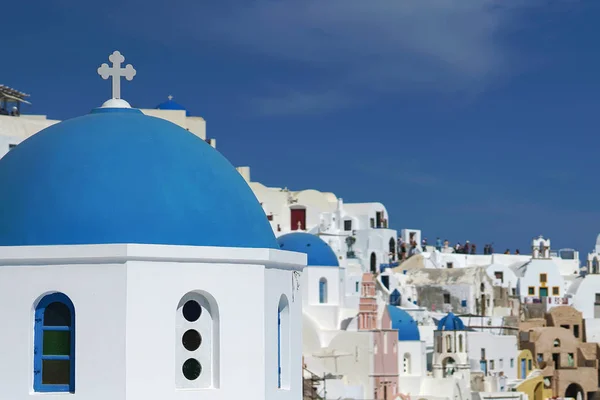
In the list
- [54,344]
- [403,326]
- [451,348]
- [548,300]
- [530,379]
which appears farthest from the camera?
[548,300]

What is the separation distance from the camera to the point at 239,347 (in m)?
9.49

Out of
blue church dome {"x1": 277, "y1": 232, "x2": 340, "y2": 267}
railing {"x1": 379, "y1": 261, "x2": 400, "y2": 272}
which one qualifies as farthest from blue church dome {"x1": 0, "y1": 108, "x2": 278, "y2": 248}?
railing {"x1": 379, "y1": 261, "x2": 400, "y2": 272}

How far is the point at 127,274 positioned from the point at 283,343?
5.74 feet

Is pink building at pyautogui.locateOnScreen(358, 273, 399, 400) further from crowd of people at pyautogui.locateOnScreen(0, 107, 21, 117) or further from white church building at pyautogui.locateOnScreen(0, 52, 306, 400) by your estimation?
white church building at pyautogui.locateOnScreen(0, 52, 306, 400)

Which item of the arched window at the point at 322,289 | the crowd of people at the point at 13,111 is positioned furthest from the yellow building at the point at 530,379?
the crowd of people at the point at 13,111

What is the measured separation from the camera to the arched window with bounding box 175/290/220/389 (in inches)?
367

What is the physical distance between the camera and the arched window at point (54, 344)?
30.1 ft

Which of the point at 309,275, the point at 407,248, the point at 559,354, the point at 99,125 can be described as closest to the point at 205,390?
the point at 99,125

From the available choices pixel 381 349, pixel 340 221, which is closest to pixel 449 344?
pixel 381 349

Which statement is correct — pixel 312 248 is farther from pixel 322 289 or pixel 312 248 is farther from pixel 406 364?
pixel 406 364

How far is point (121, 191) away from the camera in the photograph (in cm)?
926

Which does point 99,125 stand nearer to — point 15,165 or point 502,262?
point 15,165

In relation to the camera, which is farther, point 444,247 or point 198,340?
point 444,247

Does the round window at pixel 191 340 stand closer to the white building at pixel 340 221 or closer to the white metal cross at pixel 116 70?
the white metal cross at pixel 116 70
